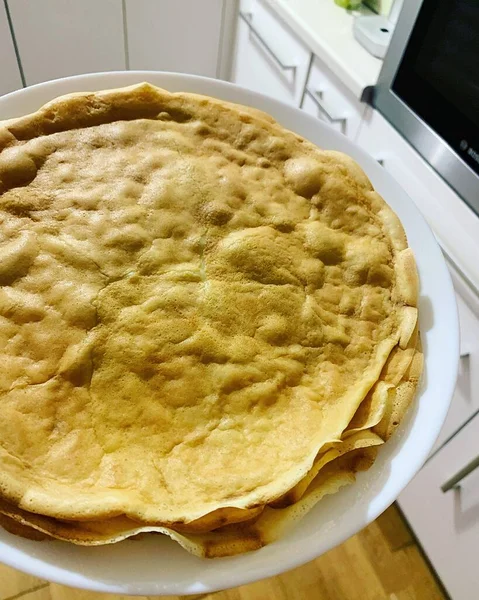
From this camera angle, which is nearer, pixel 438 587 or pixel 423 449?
pixel 423 449

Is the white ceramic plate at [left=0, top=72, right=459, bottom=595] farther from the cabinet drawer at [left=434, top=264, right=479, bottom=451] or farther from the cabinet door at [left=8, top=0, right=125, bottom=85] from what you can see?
the cabinet door at [left=8, top=0, right=125, bottom=85]

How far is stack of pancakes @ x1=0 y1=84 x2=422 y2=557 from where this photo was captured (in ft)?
1.99

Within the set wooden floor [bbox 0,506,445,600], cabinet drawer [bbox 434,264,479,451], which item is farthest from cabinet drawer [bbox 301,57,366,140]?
wooden floor [bbox 0,506,445,600]

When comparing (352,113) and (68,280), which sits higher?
(68,280)

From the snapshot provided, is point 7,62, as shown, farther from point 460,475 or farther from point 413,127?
point 460,475

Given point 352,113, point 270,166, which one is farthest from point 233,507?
point 352,113

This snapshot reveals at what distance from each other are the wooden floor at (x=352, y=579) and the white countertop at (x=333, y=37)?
46.1 inches

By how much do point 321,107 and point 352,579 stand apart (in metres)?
1.25

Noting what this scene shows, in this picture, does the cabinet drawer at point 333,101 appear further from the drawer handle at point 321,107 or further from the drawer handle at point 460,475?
the drawer handle at point 460,475

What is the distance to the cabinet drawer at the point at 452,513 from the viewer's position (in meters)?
1.20

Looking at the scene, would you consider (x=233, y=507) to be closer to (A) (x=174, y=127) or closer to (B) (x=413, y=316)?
(B) (x=413, y=316)

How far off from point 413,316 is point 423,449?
0.64 ft

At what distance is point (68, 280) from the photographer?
2.28 ft

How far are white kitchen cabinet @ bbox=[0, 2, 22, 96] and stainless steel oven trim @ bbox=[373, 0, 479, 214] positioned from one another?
1112 mm
